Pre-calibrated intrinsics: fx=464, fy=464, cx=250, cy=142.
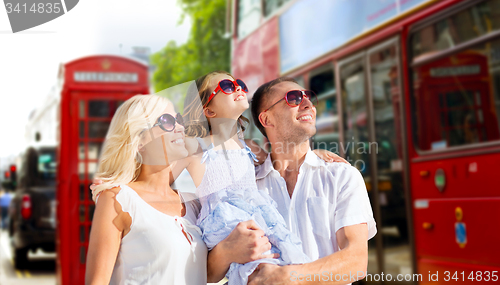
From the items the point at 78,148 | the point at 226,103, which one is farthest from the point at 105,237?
the point at 78,148

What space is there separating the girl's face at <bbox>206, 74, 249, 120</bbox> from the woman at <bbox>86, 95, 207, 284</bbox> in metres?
0.18

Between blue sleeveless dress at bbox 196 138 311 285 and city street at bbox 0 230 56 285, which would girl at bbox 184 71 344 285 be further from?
city street at bbox 0 230 56 285

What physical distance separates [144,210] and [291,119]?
28.5 inches

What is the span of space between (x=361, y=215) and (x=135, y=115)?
0.97 m

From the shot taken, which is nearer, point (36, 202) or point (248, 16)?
point (248, 16)

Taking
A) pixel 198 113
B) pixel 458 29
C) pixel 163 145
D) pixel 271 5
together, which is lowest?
pixel 163 145

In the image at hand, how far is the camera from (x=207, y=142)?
6.55 ft

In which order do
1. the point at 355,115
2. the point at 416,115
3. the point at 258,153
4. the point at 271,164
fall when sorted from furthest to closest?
the point at 355,115 → the point at 416,115 → the point at 258,153 → the point at 271,164

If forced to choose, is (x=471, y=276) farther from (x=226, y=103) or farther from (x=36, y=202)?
(x=36, y=202)

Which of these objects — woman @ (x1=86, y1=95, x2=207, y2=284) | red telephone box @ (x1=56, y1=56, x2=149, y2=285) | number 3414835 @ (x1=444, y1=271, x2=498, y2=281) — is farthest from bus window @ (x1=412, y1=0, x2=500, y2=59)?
red telephone box @ (x1=56, y1=56, x2=149, y2=285)

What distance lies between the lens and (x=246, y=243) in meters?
1.64

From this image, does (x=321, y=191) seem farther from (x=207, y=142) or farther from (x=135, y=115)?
(x=135, y=115)

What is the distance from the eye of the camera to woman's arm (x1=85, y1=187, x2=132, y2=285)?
5.45 ft

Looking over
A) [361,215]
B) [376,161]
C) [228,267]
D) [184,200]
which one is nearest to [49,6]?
[184,200]
